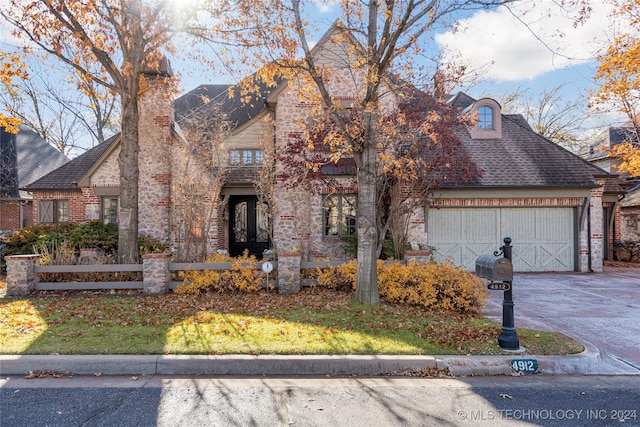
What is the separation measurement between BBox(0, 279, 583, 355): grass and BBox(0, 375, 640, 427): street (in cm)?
57

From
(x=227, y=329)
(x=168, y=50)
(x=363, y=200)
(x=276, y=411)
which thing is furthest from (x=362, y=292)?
(x=168, y=50)

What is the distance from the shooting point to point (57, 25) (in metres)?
10.0

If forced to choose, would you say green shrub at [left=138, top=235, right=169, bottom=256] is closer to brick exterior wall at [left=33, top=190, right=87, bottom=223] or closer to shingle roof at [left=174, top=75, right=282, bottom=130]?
brick exterior wall at [left=33, top=190, right=87, bottom=223]

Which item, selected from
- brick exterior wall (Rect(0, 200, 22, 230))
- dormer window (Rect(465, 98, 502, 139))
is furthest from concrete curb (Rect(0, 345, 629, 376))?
brick exterior wall (Rect(0, 200, 22, 230))

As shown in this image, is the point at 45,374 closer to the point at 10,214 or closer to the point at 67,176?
the point at 67,176

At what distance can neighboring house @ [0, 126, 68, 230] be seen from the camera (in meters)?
20.0

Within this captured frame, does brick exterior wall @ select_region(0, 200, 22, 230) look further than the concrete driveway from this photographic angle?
Yes

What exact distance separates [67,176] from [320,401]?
1704 cm

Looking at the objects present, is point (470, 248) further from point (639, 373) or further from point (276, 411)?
point (276, 411)

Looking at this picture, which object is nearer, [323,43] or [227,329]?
[227,329]

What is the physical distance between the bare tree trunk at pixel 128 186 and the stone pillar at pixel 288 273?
14.1 ft

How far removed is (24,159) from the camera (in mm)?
22094

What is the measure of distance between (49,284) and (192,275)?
3270 millimetres

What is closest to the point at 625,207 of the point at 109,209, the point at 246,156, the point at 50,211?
the point at 246,156
